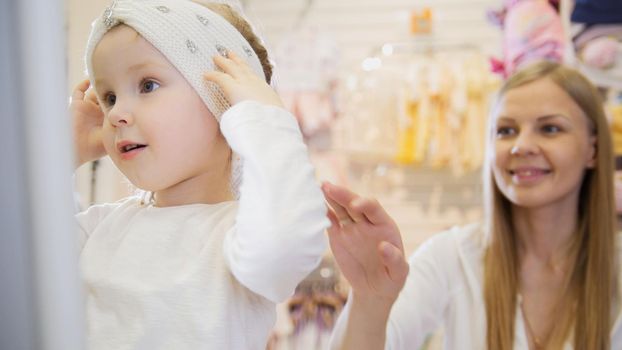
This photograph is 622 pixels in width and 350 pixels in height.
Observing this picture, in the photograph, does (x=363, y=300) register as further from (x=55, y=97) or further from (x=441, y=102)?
(x=441, y=102)

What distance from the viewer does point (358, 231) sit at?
0.92 m

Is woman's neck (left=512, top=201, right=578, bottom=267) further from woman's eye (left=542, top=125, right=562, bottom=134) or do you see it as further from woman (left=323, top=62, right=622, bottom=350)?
woman's eye (left=542, top=125, right=562, bottom=134)

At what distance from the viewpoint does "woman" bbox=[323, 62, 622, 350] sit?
1.31 m

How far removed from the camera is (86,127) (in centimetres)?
70

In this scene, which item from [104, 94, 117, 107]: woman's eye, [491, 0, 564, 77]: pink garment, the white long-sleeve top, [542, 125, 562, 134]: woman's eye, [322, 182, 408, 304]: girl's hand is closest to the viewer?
the white long-sleeve top

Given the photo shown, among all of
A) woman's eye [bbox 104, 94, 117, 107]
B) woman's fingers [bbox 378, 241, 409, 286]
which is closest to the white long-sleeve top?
woman's eye [bbox 104, 94, 117, 107]

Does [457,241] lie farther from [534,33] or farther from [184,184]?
[534,33]

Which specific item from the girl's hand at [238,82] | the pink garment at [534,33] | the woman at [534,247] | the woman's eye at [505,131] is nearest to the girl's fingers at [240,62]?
the girl's hand at [238,82]

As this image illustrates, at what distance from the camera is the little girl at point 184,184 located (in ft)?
1.79

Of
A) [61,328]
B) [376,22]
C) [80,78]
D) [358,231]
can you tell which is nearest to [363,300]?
[358,231]

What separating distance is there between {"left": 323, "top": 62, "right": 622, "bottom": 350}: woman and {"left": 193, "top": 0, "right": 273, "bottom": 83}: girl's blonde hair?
75 centimetres

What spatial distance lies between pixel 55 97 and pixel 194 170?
0.30 m

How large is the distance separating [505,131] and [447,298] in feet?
1.40

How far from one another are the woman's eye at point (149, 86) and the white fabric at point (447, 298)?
0.87 metres
